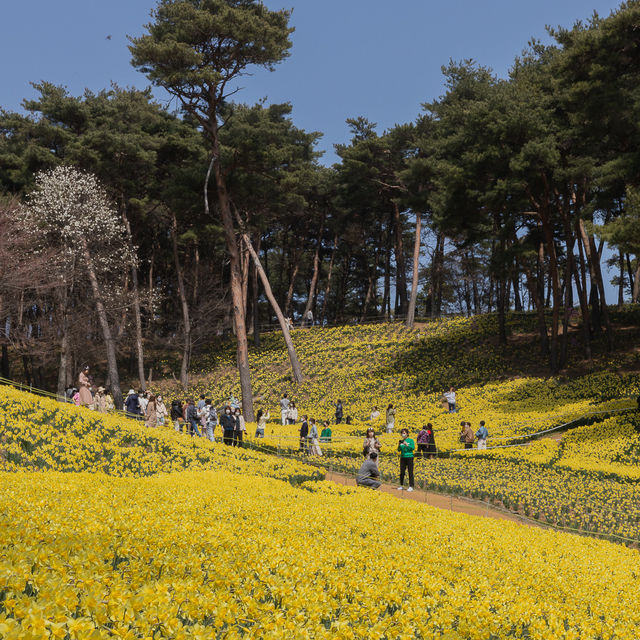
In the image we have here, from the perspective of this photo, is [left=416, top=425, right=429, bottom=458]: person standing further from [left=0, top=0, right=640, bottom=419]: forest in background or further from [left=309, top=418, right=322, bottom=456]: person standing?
[left=0, top=0, right=640, bottom=419]: forest in background

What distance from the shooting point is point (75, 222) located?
28.2 meters

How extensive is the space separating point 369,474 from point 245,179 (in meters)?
16.1

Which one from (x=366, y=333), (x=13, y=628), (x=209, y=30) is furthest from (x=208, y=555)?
(x=366, y=333)

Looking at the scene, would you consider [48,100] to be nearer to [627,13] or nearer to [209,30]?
[209,30]

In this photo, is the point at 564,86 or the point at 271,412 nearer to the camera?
the point at 564,86

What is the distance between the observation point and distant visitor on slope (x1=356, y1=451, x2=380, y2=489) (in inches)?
511

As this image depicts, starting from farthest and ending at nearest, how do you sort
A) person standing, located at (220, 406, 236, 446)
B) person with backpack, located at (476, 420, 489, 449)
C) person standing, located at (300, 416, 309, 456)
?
1. person with backpack, located at (476, 420, 489, 449)
2. person standing, located at (300, 416, 309, 456)
3. person standing, located at (220, 406, 236, 446)

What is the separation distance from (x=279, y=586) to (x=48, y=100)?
109 feet

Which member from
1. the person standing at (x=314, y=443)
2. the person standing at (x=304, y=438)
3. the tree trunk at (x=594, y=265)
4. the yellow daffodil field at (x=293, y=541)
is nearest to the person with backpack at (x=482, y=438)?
the yellow daffodil field at (x=293, y=541)

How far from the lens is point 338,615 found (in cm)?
407

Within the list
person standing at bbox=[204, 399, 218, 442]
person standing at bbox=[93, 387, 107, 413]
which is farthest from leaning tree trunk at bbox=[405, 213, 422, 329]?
person standing at bbox=[93, 387, 107, 413]

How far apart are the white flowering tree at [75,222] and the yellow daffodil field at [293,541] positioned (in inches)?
563

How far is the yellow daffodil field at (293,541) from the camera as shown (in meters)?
3.12

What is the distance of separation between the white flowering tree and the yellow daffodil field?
1429 cm
